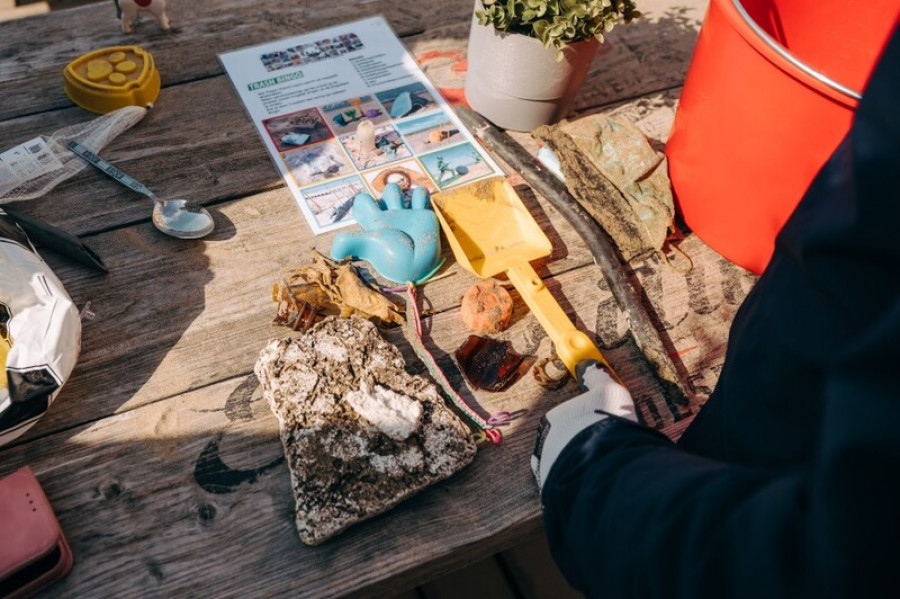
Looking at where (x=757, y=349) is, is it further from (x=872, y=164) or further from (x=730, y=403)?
(x=872, y=164)

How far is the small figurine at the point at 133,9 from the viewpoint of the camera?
1.18 meters

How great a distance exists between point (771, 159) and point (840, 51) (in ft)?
0.96

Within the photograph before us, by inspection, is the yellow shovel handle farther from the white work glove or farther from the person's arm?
the person's arm

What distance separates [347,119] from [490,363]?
51 centimetres

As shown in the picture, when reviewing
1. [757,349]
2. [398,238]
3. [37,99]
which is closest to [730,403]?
[757,349]

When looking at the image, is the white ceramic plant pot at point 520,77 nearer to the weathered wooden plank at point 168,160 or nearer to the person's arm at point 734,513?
the weathered wooden plank at point 168,160

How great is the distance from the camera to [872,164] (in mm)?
443

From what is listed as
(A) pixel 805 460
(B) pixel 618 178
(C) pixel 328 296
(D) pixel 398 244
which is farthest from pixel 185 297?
(A) pixel 805 460

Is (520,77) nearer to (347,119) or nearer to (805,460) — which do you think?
(347,119)

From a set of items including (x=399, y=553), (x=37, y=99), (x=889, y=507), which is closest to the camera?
(x=889, y=507)

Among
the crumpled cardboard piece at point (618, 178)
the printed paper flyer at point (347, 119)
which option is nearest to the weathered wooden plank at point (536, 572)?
the crumpled cardboard piece at point (618, 178)

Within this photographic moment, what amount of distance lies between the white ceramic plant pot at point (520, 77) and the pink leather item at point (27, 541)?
2.68 feet

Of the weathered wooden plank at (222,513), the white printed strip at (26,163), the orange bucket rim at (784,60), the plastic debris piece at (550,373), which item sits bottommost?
the weathered wooden plank at (222,513)

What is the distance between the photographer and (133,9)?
47.0 inches
